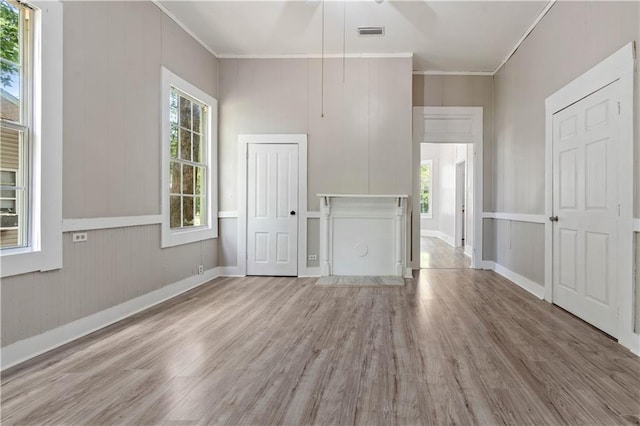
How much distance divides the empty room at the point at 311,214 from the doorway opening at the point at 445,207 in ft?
2.78

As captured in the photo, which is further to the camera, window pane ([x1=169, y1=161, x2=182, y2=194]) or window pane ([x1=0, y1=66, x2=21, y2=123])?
window pane ([x1=169, y1=161, x2=182, y2=194])

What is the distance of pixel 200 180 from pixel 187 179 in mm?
378

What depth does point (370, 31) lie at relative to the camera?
183 inches

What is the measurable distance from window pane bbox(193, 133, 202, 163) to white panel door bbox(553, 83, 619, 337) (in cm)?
430

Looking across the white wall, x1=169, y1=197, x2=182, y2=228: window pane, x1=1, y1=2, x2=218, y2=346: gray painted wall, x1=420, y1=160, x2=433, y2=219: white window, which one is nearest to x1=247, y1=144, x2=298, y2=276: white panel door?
x1=169, y1=197, x2=182, y2=228: window pane

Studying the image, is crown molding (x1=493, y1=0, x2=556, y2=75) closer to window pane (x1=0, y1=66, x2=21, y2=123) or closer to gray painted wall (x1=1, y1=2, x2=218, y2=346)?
gray painted wall (x1=1, y1=2, x2=218, y2=346)

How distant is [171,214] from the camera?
14.2 ft

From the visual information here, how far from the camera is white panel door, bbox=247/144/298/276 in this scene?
17.8ft

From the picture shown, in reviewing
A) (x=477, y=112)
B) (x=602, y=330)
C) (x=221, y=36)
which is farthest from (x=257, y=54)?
(x=602, y=330)

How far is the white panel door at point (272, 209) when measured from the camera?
17.8 ft

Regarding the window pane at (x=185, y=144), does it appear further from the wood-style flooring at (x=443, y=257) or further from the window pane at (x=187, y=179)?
the wood-style flooring at (x=443, y=257)

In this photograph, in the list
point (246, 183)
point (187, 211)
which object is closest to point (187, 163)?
point (187, 211)

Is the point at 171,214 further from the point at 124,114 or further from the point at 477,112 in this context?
the point at 477,112

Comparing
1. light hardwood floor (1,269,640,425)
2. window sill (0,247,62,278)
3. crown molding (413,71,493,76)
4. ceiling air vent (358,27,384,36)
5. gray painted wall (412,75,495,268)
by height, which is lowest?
light hardwood floor (1,269,640,425)
